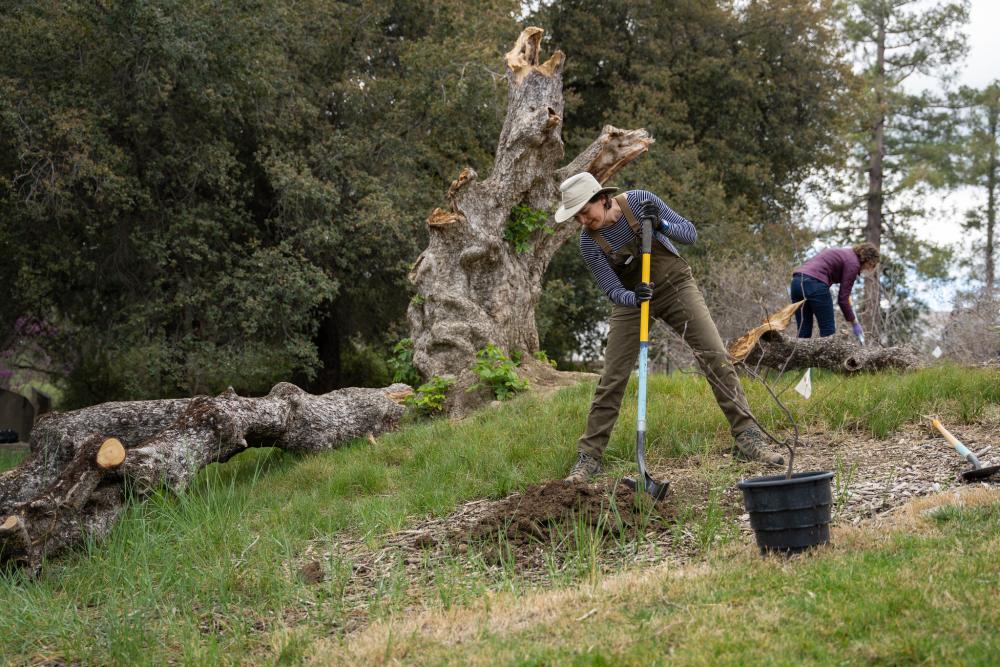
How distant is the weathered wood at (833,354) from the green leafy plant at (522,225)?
118 inches

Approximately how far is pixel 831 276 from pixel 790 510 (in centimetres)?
637

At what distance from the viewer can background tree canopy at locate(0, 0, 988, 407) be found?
13.0 metres

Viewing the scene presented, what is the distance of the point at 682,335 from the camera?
650 cm

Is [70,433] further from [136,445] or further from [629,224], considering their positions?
[629,224]

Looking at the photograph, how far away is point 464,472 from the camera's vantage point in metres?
6.92

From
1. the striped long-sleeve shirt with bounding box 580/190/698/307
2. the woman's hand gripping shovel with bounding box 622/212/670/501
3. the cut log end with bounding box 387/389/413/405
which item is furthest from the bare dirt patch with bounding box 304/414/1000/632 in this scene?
the cut log end with bounding box 387/389/413/405

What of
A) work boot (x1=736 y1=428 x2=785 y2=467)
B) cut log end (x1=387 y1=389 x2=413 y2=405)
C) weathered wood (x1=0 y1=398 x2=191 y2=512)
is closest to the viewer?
work boot (x1=736 y1=428 x2=785 y2=467)

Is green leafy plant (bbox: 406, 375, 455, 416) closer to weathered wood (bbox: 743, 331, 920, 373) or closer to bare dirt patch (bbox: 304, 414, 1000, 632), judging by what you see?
weathered wood (bbox: 743, 331, 920, 373)

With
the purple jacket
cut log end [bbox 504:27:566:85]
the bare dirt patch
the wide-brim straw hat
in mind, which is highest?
cut log end [bbox 504:27:566:85]

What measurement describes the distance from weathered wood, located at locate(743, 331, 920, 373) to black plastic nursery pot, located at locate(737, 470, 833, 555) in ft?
13.6

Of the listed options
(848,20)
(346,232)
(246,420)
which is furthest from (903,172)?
(246,420)

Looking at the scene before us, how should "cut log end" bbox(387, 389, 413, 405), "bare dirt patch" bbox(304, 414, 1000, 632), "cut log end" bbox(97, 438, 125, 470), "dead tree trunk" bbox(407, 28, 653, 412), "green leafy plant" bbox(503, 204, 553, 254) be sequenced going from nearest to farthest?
"bare dirt patch" bbox(304, 414, 1000, 632), "cut log end" bbox(97, 438, 125, 470), "cut log end" bbox(387, 389, 413, 405), "dead tree trunk" bbox(407, 28, 653, 412), "green leafy plant" bbox(503, 204, 553, 254)

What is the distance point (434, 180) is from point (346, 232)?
2.77 meters

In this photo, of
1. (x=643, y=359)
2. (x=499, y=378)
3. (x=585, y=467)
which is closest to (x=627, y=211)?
(x=643, y=359)
